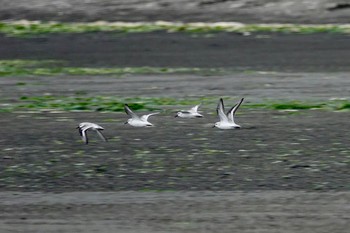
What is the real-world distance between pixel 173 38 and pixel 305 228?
15.4 meters

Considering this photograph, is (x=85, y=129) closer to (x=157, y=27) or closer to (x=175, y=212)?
(x=175, y=212)

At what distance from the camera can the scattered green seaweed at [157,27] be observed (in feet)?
78.2

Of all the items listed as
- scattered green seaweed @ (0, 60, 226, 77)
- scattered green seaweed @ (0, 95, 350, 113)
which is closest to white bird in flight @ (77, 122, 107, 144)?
scattered green seaweed @ (0, 95, 350, 113)

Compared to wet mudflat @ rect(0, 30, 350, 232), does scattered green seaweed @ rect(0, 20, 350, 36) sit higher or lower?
higher

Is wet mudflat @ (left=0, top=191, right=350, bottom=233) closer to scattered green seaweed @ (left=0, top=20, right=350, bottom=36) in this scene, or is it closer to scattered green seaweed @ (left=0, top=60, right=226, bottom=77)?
scattered green seaweed @ (left=0, top=60, right=226, bottom=77)

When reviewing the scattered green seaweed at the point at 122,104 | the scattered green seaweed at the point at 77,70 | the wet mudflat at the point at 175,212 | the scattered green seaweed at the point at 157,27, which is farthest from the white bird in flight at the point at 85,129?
the scattered green seaweed at the point at 157,27

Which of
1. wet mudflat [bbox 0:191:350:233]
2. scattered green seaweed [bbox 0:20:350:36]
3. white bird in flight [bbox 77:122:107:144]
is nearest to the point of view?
wet mudflat [bbox 0:191:350:233]

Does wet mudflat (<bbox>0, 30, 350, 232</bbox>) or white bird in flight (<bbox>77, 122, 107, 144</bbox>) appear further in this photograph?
white bird in flight (<bbox>77, 122, 107, 144</bbox>)

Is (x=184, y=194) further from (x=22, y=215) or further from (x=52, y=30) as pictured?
(x=52, y=30)

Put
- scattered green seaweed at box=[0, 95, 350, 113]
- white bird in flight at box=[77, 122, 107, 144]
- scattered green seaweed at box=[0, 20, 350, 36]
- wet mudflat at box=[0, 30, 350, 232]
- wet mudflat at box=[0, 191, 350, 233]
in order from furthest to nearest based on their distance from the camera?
scattered green seaweed at box=[0, 20, 350, 36]
scattered green seaweed at box=[0, 95, 350, 113]
white bird in flight at box=[77, 122, 107, 144]
wet mudflat at box=[0, 30, 350, 232]
wet mudflat at box=[0, 191, 350, 233]

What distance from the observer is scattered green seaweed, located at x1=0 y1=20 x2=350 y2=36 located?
23828 mm

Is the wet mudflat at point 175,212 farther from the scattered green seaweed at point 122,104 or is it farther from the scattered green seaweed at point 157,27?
the scattered green seaweed at point 157,27

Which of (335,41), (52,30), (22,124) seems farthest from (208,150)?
(52,30)

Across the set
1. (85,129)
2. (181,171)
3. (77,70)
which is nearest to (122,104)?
(85,129)
